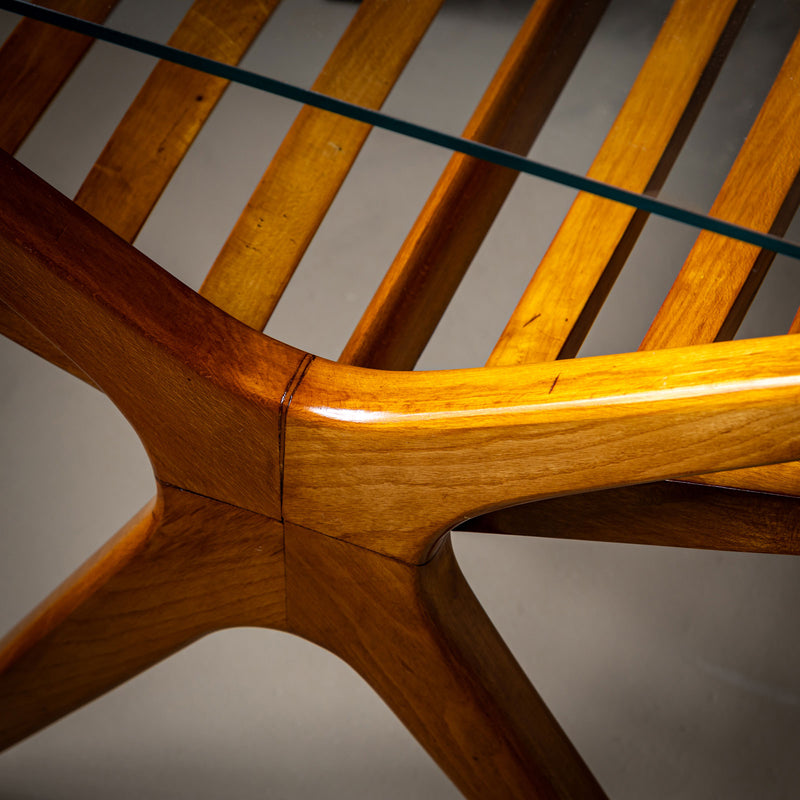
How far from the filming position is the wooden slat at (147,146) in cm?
68

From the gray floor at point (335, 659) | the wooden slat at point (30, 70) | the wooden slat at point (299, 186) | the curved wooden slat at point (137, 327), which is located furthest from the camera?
the gray floor at point (335, 659)

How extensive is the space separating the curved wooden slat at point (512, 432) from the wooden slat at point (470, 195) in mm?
129

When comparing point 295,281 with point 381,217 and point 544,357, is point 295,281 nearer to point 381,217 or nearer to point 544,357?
point 381,217

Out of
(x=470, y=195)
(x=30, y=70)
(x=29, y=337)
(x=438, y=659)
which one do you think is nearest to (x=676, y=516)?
(x=438, y=659)

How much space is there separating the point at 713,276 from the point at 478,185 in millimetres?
160

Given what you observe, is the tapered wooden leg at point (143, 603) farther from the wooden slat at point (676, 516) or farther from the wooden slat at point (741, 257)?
the wooden slat at point (741, 257)

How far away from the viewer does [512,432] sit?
427 mm

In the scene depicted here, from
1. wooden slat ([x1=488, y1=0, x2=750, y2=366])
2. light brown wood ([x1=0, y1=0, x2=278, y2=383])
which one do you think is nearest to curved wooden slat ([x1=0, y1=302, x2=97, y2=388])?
light brown wood ([x1=0, y1=0, x2=278, y2=383])

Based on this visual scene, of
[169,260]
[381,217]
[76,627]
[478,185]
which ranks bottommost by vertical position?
[76,627]

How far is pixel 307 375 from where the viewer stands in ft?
1.61

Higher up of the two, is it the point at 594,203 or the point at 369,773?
the point at 594,203

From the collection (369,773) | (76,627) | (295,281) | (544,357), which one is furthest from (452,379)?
(295,281)

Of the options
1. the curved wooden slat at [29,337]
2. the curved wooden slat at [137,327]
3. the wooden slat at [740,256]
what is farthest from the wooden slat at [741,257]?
the curved wooden slat at [29,337]

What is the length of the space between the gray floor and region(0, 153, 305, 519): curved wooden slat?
0.25 m
